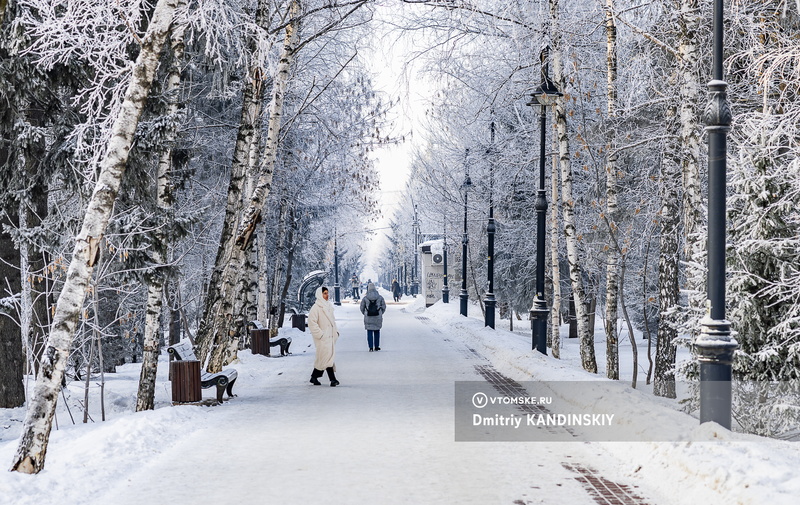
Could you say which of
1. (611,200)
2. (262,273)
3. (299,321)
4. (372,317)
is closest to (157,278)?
(611,200)

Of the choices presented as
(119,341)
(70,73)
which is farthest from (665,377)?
(119,341)

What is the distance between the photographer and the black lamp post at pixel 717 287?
324 inches

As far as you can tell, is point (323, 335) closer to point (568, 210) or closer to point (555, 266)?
point (568, 210)

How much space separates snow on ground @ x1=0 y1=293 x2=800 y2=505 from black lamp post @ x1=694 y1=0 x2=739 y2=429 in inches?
14.7

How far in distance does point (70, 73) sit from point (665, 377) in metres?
11.3

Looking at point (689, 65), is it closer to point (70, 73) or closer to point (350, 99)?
point (70, 73)

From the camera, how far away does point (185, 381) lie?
1204 centimetres

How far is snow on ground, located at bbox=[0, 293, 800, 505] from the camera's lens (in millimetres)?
6547

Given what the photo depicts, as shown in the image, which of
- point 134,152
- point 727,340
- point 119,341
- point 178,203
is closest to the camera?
point 727,340

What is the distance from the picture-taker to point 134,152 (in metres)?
12.5

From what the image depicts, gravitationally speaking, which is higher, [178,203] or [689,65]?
[689,65]

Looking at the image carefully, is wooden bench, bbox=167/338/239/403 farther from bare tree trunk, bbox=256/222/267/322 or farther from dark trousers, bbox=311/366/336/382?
bare tree trunk, bbox=256/222/267/322

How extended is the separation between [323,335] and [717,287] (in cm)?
746

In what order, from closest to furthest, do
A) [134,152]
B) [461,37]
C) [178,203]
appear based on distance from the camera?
[134,152]
[461,37]
[178,203]
